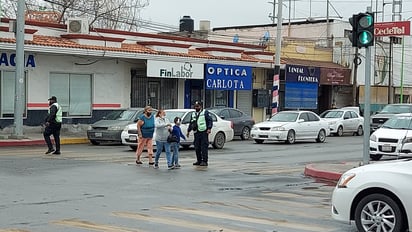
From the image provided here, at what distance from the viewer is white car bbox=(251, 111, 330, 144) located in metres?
30.0

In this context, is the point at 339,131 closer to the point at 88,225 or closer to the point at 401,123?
the point at 401,123

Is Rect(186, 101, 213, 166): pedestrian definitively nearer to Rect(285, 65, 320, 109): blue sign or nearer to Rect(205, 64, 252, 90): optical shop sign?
Rect(205, 64, 252, 90): optical shop sign

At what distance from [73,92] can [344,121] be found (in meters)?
15.6

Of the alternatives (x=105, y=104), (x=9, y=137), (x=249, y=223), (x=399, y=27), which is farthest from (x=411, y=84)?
(x=249, y=223)

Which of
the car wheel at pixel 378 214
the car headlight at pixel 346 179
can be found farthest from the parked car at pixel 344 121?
the car wheel at pixel 378 214

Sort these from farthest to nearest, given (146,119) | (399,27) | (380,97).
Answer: (380,97) < (399,27) < (146,119)

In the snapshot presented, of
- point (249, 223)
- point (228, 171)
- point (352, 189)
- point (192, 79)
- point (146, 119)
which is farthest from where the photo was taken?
point (192, 79)

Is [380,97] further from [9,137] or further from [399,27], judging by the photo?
[9,137]

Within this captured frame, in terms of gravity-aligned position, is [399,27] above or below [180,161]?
above

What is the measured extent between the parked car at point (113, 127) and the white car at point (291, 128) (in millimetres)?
5576

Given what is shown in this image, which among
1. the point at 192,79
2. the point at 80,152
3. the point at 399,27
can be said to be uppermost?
the point at 399,27

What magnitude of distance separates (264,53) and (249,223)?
109ft

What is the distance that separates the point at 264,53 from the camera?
1693 inches

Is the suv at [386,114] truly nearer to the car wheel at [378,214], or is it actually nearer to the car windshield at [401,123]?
the car windshield at [401,123]
